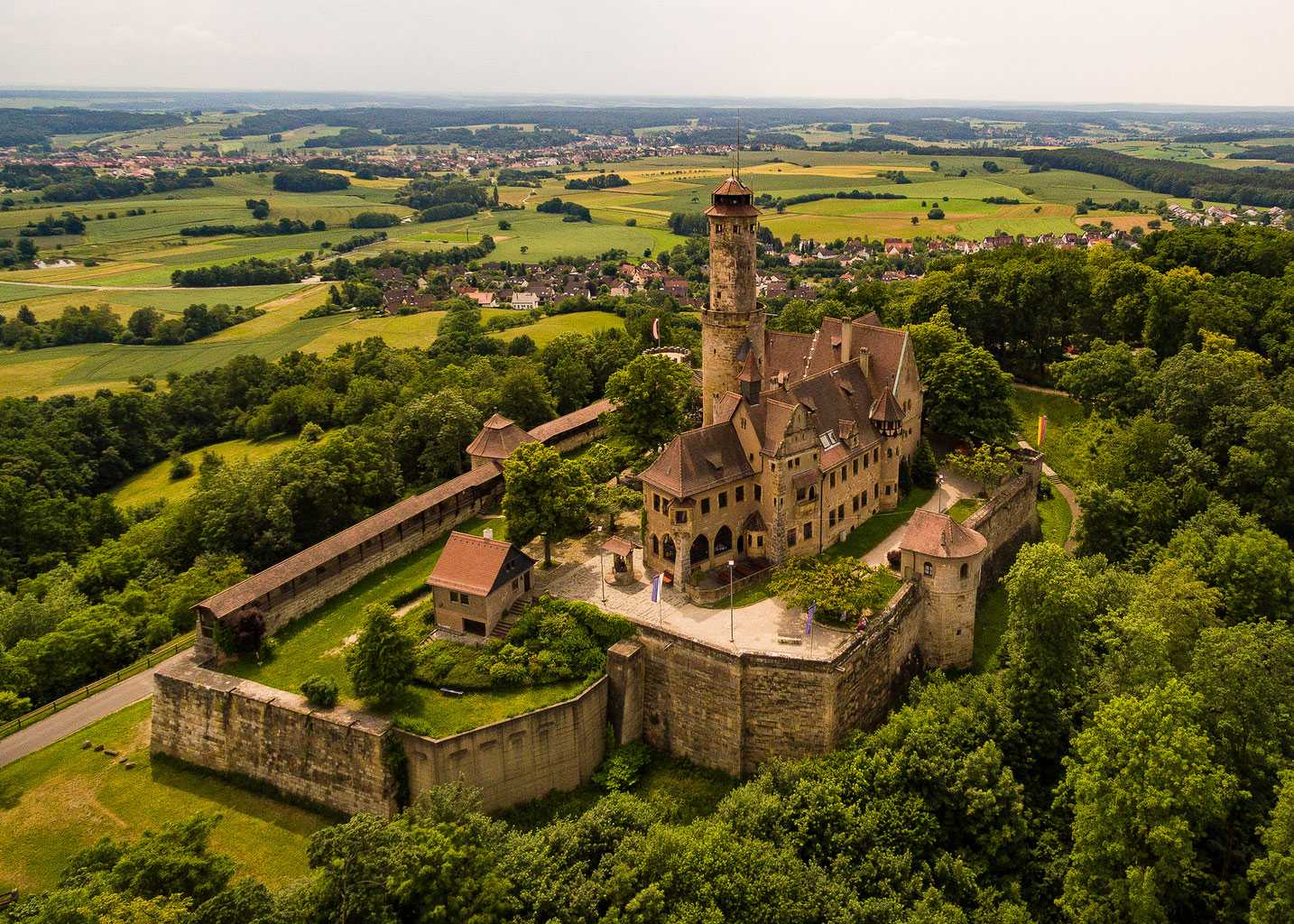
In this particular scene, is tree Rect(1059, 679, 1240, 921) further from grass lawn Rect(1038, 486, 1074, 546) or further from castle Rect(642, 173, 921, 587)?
grass lawn Rect(1038, 486, 1074, 546)

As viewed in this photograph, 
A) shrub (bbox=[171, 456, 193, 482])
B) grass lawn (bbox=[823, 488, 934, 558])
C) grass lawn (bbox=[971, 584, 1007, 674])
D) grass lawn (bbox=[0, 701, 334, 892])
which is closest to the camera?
grass lawn (bbox=[0, 701, 334, 892])

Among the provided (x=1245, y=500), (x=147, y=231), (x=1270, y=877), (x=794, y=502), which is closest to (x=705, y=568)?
(x=794, y=502)

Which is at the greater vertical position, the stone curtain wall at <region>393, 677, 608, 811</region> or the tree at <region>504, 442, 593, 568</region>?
the tree at <region>504, 442, 593, 568</region>

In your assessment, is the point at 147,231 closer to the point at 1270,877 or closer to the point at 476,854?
the point at 476,854

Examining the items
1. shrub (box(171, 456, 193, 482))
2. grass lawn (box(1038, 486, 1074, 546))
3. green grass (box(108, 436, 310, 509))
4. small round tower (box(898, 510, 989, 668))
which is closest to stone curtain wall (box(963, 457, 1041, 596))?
grass lawn (box(1038, 486, 1074, 546))

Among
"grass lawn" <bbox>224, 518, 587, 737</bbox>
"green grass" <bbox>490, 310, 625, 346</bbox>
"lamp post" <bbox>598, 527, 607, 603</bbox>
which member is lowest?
"grass lawn" <bbox>224, 518, 587, 737</bbox>

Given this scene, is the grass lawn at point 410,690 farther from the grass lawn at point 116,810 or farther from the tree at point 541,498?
the tree at point 541,498
